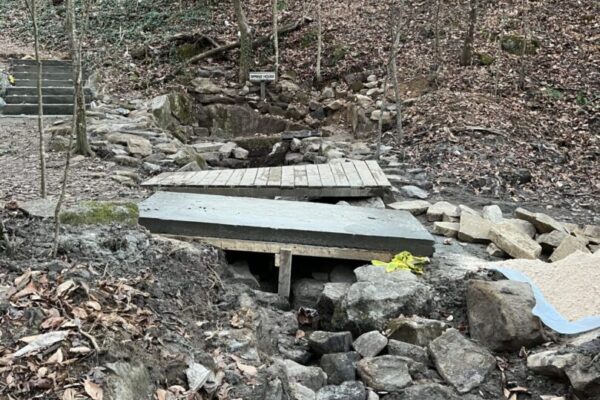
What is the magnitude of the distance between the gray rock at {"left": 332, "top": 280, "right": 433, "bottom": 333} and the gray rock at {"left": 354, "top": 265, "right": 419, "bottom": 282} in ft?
0.42

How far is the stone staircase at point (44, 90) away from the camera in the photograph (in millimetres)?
9828

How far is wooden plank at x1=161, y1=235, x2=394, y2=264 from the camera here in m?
4.37

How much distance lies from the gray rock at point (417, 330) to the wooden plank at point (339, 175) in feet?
8.14

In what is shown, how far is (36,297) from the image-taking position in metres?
2.47

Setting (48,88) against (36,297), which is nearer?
(36,297)

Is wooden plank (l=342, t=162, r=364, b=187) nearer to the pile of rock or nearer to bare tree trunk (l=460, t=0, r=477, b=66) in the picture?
the pile of rock

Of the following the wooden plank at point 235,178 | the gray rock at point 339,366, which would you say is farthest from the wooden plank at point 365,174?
the gray rock at point 339,366

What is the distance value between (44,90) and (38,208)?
737 cm

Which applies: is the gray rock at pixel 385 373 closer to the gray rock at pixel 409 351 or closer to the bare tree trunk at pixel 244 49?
the gray rock at pixel 409 351

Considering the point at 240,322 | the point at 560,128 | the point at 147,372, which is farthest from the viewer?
the point at 560,128

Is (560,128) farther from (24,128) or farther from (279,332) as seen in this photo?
(24,128)

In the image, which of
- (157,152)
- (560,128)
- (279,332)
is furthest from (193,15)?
(279,332)

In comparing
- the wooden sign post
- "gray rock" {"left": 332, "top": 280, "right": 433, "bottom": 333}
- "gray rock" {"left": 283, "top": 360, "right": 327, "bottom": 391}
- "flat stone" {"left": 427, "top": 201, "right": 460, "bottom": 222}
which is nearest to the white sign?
the wooden sign post

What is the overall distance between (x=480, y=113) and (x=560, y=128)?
1296mm
